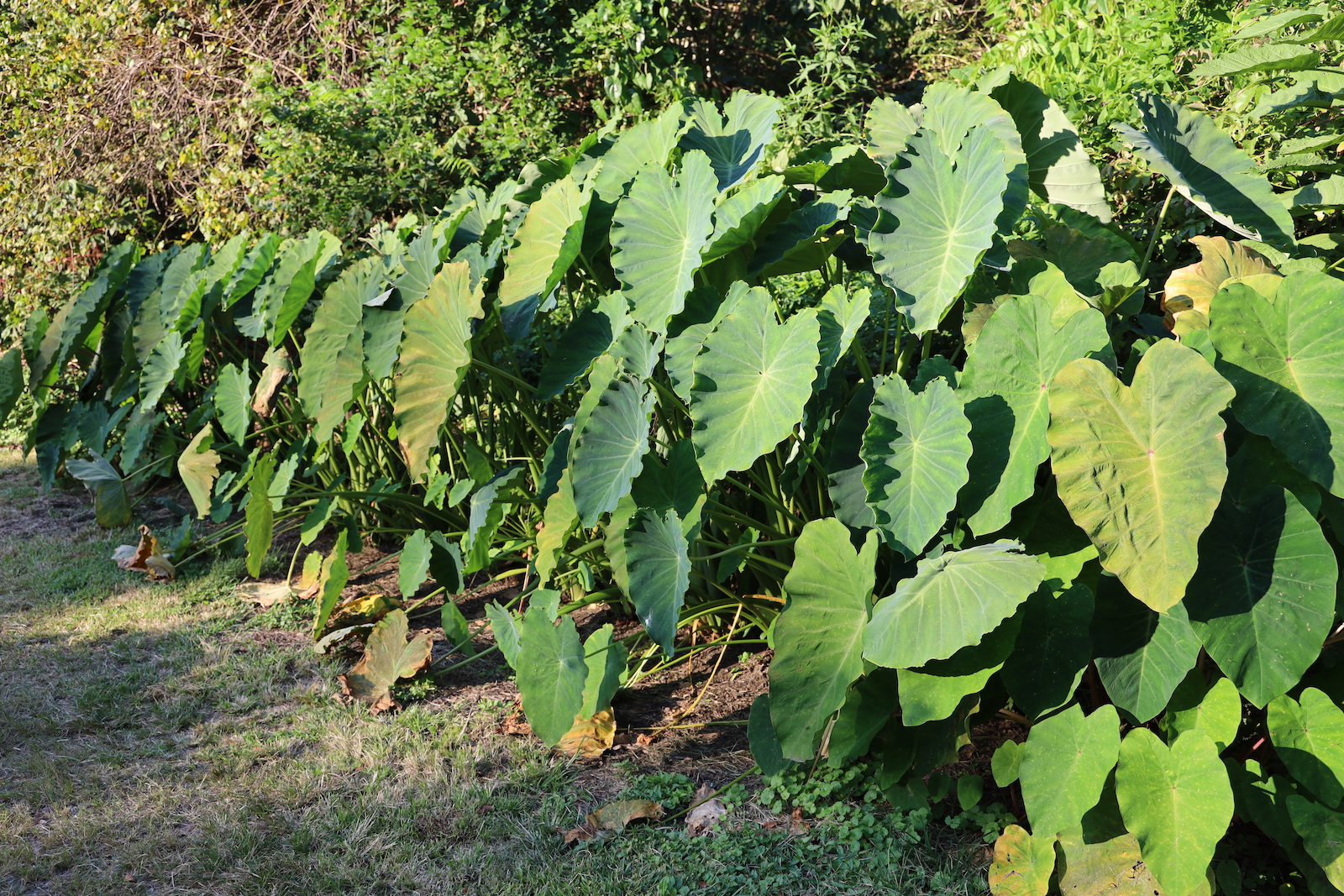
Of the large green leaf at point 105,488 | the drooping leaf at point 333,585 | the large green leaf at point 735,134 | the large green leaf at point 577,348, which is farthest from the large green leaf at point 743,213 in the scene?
the large green leaf at point 105,488

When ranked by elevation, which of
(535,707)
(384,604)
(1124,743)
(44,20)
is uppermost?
(44,20)

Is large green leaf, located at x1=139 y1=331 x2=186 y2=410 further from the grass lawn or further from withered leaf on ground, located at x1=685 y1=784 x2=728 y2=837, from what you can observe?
withered leaf on ground, located at x1=685 y1=784 x2=728 y2=837

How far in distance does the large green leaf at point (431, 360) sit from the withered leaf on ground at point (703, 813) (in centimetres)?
111

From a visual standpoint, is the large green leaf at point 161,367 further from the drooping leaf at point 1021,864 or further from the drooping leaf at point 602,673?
the drooping leaf at point 1021,864

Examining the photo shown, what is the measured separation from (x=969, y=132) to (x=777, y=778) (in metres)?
1.40

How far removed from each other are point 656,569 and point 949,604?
0.66 m

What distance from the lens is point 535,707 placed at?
2.14 meters

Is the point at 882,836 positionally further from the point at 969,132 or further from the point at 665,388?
the point at 969,132

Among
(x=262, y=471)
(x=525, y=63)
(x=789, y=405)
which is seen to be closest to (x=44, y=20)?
(x=525, y=63)

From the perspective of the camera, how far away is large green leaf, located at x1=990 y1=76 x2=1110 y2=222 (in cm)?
221

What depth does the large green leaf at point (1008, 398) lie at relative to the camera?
5.70 feet

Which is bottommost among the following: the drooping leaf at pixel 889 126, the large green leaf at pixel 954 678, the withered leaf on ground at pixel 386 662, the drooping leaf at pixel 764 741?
the withered leaf on ground at pixel 386 662

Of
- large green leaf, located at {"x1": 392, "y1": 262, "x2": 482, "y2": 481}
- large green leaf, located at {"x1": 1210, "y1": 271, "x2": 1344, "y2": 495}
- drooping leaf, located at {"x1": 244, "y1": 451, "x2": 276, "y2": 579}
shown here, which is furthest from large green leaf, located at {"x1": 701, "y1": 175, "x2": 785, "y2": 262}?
drooping leaf, located at {"x1": 244, "y1": 451, "x2": 276, "y2": 579}

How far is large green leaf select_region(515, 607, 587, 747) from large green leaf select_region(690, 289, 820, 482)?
530 mm
